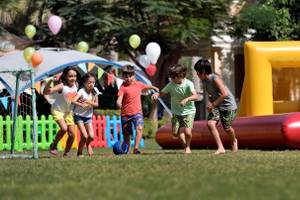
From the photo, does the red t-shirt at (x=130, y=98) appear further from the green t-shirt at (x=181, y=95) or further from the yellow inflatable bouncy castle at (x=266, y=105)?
the yellow inflatable bouncy castle at (x=266, y=105)

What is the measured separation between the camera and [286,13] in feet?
98.0

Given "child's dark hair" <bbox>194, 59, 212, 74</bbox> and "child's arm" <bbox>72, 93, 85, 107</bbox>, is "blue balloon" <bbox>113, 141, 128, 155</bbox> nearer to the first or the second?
"child's arm" <bbox>72, 93, 85, 107</bbox>

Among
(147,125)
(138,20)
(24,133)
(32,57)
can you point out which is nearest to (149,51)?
(147,125)

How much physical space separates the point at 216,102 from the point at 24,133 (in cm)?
723

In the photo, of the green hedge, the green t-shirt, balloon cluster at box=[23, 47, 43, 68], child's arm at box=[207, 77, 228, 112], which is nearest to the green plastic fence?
balloon cluster at box=[23, 47, 43, 68]

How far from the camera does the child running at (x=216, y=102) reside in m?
12.8

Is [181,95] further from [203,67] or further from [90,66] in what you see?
[90,66]

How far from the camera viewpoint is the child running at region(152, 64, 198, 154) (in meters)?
13.1

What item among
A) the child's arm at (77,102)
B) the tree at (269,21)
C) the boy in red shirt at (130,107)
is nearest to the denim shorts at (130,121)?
the boy in red shirt at (130,107)

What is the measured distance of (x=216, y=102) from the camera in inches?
501

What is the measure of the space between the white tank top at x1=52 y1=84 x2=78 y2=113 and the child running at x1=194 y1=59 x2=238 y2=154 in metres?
2.08

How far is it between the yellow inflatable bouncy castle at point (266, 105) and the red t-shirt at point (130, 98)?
7.27 feet

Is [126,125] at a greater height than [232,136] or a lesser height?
greater

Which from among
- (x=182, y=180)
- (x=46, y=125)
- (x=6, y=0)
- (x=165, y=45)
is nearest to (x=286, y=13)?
(x=165, y=45)
